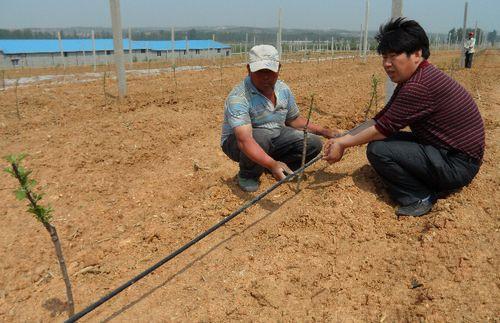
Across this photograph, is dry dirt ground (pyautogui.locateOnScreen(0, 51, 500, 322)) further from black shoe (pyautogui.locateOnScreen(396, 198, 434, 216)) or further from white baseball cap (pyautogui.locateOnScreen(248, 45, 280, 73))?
white baseball cap (pyautogui.locateOnScreen(248, 45, 280, 73))

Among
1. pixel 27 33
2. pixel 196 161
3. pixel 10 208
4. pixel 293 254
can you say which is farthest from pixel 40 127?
pixel 27 33

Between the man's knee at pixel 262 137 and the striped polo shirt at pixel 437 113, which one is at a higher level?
the striped polo shirt at pixel 437 113

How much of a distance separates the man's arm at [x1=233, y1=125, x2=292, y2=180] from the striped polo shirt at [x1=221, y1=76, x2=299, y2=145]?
0.24 feet

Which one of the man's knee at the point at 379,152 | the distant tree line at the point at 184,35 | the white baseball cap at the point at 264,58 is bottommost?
the man's knee at the point at 379,152

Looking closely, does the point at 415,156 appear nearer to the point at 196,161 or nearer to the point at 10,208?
the point at 196,161

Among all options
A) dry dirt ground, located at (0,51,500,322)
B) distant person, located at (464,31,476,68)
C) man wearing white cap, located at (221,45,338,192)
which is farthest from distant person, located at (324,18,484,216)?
distant person, located at (464,31,476,68)

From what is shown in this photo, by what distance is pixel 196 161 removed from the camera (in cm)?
450

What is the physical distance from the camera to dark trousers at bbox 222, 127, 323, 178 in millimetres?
3291

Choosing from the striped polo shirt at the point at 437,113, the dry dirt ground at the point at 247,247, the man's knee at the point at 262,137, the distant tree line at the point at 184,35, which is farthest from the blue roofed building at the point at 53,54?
the striped polo shirt at the point at 437,113

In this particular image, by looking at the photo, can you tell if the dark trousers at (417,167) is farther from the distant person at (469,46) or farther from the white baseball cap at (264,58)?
the distant person at (469,46)

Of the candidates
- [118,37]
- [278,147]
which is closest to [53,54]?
[118,37]

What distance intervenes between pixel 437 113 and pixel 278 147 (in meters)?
1.36

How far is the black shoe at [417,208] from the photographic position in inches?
103

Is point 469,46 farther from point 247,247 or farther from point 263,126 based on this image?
point 247,247
